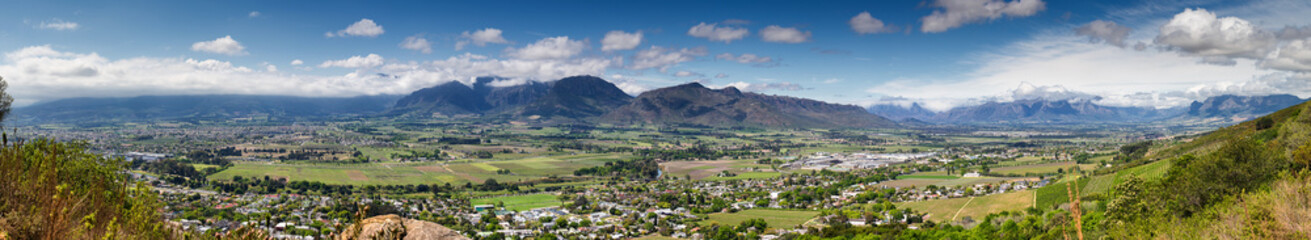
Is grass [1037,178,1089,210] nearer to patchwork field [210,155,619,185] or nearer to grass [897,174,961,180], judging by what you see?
grass [897,174,961,180]

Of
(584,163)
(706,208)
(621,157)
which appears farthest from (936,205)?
(621,157)

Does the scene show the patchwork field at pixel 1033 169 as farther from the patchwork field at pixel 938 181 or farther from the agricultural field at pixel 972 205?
the agricultural field at pixel 972 205

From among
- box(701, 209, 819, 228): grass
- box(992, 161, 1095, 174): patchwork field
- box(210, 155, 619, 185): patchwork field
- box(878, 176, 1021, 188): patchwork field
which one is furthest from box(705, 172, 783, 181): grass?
box(992, 161, 1095, 174): patchwork field

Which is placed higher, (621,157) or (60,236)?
(60,236)

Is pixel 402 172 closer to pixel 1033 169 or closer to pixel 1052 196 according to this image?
pixel 1052 196

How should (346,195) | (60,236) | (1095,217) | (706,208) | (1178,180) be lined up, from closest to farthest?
(60,236), (1178,180), (1095,217), (706,208), (346,195)

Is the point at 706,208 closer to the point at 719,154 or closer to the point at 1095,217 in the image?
the point at 1095,217
